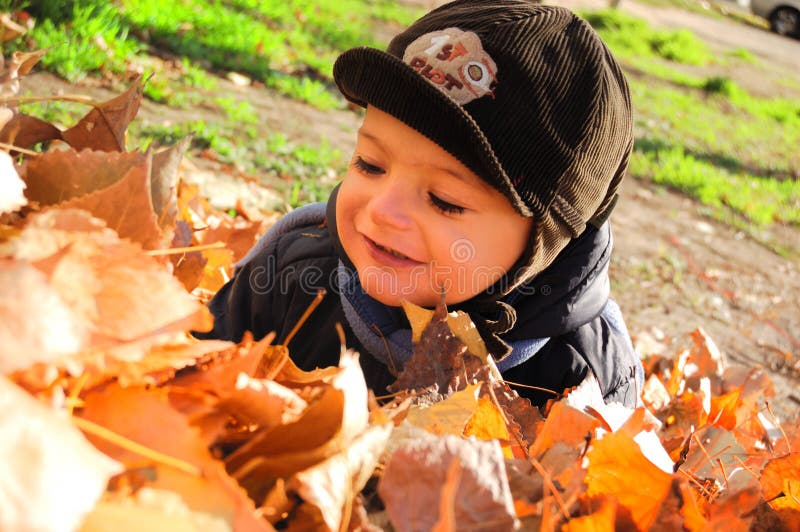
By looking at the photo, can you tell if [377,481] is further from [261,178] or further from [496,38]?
[261,178]

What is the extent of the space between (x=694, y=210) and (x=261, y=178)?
3.55m

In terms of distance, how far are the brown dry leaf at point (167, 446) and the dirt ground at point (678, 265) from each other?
2.34m

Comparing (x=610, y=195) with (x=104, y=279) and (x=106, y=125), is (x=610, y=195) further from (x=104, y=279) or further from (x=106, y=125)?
(x=104, y=279)

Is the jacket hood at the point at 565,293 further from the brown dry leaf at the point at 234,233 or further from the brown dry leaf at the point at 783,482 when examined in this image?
the brown dry leaf at the point at 234,233

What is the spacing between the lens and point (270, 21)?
21.1 feet

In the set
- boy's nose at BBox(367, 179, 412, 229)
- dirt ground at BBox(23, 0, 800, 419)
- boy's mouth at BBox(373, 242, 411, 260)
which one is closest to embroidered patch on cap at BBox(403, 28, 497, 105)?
boy's nose at BBox(367, 179, 412, 229)

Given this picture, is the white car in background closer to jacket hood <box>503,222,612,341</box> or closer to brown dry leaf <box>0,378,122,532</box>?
jacket hood <box>503,222,612,341</box>

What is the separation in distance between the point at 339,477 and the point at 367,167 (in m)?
0.99

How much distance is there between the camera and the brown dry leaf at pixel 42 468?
1.59 feet

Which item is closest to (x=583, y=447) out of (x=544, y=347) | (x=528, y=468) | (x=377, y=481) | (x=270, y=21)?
(x=528, y=468)

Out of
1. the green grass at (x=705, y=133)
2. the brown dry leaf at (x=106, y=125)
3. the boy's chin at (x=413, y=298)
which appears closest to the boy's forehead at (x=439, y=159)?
the boy's chin at (x=413, y=298)

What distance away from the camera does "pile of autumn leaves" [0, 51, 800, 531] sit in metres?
0.57

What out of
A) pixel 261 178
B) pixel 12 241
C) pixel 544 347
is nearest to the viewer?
pixel 12 241

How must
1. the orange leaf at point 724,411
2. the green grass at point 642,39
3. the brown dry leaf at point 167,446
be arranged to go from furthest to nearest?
the green grass at point 642,39 < the orange leaf at point 724,411 < the brown dry leaf at point 167,446
